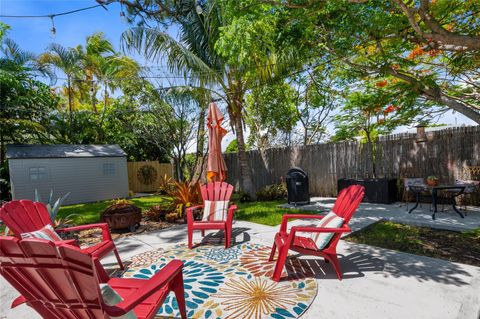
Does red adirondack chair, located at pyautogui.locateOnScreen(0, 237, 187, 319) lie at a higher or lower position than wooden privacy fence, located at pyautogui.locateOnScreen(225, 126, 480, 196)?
lower

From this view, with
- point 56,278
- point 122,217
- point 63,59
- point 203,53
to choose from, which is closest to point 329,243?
point 56,278

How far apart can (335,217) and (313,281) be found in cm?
84

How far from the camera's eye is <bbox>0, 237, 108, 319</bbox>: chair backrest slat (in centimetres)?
148

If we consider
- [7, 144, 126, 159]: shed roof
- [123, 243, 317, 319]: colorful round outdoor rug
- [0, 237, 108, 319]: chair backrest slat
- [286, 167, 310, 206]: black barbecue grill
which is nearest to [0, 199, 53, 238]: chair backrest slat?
[123, 243, 317, 319]: colorful round outdoor rug

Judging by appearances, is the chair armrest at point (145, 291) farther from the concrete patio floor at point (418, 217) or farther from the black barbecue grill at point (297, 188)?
the black barbecue grill at point (297, 188)

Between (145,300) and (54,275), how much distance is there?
2.53ft

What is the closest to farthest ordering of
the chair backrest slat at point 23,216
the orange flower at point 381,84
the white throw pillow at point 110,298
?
the white throw pillow at point 110,298 → the chair backrest slat at point 23,216 → the orange flower at point 381,84

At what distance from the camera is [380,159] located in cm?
856

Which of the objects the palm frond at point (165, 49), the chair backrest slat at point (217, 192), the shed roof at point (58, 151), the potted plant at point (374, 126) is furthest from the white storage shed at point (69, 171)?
the potted plant at point (374, 126)

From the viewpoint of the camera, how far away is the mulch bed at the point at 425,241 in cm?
374

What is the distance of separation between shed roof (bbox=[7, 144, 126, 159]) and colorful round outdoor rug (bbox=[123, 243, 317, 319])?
10.5m

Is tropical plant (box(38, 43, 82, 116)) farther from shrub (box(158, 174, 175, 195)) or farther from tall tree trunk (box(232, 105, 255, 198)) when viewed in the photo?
tall tree trunk (box(232, 105, 255, 198))

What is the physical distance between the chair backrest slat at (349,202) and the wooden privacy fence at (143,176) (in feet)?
46.5

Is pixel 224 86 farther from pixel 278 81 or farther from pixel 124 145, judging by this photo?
pixel 124 145
